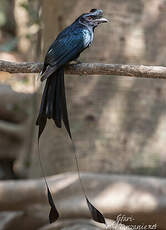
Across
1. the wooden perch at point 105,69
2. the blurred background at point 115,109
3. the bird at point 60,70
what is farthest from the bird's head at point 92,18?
the blurred background at point 115,109

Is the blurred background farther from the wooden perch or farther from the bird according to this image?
the wooden perch

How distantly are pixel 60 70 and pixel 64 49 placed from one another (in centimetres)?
14

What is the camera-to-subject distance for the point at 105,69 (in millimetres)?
2951

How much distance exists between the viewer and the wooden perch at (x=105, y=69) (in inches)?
114

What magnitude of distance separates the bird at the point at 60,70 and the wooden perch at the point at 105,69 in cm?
7

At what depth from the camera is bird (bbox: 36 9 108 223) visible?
2848 mm

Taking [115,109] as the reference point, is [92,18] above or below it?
above

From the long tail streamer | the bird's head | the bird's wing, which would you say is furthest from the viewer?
the bird's head

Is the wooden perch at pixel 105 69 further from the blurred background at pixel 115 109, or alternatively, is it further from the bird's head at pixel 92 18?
the blurred background at pixel 115 109

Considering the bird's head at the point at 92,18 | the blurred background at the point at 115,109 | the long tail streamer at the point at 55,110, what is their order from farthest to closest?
the blurred background at the point at 115,109, the bird's head at the point at 92,18, the long tail streamer at the point at 55,110

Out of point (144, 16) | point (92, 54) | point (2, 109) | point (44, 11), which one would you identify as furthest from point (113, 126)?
point (2, 109)

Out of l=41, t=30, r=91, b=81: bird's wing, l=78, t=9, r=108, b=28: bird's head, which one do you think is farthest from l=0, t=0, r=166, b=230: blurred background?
l=41, t=30, r=91, b=81: bird's wing

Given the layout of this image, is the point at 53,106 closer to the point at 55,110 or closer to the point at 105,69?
the point at 55,110

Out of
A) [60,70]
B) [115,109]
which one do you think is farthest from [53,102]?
[115,109]
